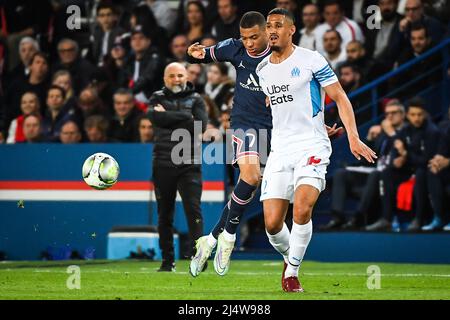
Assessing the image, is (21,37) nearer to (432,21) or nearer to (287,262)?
(432,21)

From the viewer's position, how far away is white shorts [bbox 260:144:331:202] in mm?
9602

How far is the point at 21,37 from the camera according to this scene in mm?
20172

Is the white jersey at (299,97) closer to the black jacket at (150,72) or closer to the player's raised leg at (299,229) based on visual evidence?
the player's raised leg at (299,229)

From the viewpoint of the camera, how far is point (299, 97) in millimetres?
9742

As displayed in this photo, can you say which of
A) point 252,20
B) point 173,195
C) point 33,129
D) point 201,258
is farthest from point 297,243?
point 33,129

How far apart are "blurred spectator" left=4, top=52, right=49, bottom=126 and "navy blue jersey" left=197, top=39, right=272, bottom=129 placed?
8318 millimetres

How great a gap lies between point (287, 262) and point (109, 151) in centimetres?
725

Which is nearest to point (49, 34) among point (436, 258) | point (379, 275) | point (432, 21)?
point (432, 21)

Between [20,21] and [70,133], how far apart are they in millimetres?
3757

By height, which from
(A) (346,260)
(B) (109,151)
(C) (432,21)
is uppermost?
(C) (432,21)

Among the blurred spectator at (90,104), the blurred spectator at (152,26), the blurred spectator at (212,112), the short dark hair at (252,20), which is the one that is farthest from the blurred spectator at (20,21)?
the short dark hair at (252,20)

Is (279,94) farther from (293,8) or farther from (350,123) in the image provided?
(293,8)

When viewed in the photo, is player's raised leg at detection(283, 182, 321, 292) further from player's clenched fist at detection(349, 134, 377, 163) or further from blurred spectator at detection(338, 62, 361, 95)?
blurred spectator at detection(338, 62, 361, 95)

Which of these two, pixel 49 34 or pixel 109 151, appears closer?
pixel 109 151
